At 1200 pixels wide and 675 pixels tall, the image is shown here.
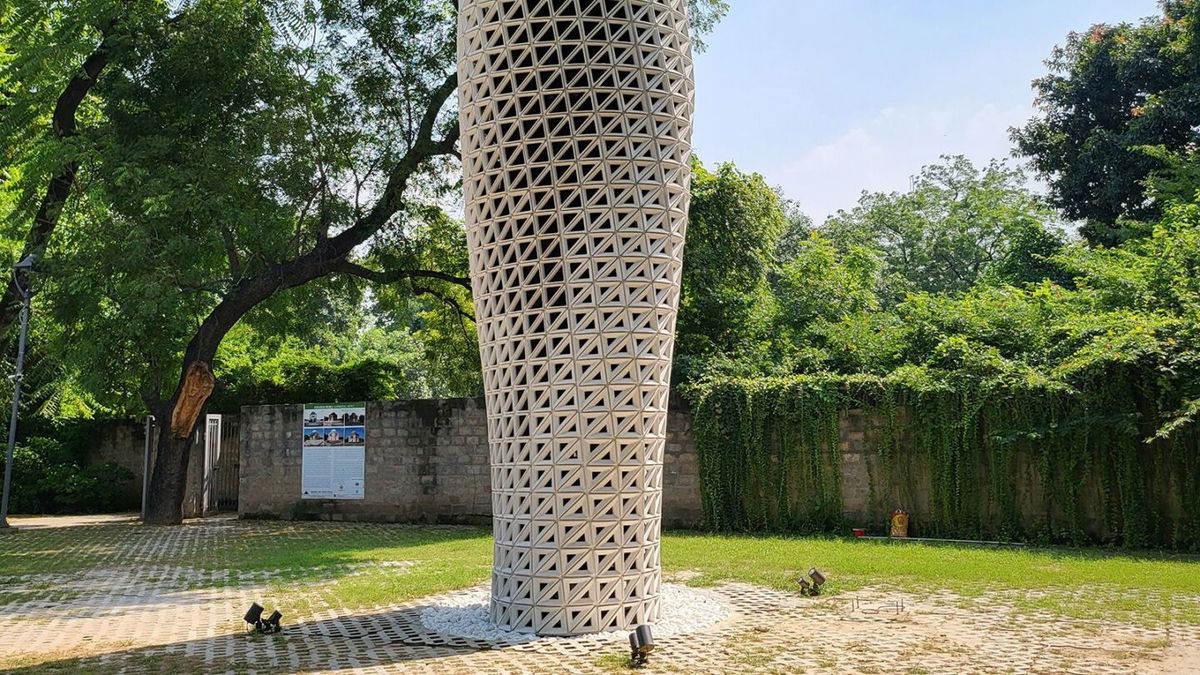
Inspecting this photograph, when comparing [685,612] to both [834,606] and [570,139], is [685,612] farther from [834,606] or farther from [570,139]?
[570,139]

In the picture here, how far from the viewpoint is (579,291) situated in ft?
21.1

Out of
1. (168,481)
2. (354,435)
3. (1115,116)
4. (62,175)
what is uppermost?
(1115,116)

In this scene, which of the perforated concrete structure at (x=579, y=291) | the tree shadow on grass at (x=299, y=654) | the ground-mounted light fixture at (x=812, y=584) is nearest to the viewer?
the tree shadow on grass at (x=299, y=654)

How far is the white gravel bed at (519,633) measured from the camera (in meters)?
6.38

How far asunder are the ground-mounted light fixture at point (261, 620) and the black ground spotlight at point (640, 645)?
8.67ft

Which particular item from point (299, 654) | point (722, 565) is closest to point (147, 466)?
point (722, 565)

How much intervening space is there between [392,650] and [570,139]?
11.8ft

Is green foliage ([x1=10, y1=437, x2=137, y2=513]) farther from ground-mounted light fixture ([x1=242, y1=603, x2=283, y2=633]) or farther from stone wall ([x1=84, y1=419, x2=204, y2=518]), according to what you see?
ground-mounted light fixture ([x1=242, y1=603, x2=283, y2=633])

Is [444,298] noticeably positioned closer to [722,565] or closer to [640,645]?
[722,565]

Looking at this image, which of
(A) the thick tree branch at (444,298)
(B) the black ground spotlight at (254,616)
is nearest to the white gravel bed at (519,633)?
(B) the black ground spotlight at (254,616)

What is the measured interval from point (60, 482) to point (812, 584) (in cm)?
1696

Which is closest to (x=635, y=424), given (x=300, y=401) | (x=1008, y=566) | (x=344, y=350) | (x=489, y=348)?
(x=489, y=348)

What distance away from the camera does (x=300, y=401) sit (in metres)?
18.6

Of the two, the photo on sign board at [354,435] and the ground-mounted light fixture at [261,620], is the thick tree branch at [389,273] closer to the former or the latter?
the photo on sign board at [354,435]
